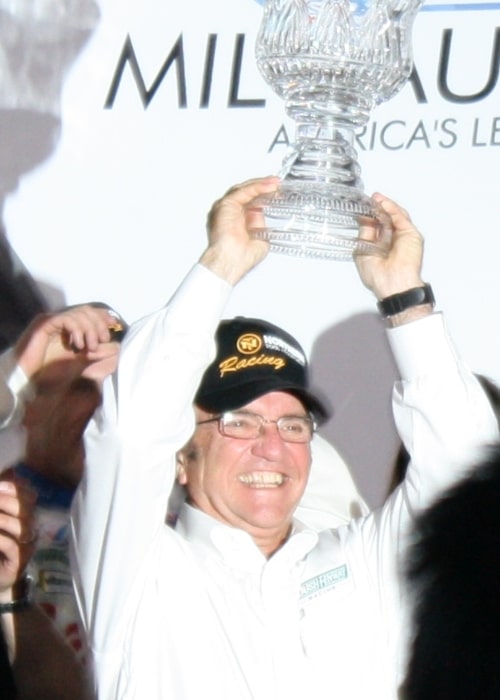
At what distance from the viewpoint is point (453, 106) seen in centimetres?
235

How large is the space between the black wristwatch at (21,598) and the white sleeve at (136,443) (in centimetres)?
11

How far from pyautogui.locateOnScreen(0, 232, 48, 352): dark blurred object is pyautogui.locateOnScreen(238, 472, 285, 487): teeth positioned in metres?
0.58

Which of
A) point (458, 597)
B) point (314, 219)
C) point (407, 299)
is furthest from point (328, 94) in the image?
point (458, 597)

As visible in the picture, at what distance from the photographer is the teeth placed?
2.06 m

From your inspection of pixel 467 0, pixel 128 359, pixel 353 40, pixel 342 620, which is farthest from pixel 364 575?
pixel 467 0

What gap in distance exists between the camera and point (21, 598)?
2016mm

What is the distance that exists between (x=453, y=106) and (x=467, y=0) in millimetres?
150

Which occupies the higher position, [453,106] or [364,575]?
[453,106]

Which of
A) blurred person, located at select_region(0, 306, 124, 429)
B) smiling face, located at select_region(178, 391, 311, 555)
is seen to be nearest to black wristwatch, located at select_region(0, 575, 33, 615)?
smiling face, located at select_region(178, 391, 311, 555)

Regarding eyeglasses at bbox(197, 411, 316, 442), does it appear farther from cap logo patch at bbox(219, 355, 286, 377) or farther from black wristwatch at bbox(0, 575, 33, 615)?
black wristwatch at bbox(0, 575, 33, 615)

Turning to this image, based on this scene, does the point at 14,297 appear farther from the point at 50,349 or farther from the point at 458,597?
the point at 458,597

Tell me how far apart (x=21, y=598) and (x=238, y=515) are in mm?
280

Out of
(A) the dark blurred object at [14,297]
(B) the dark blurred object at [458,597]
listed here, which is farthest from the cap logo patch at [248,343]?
(B) the dark blurred object at [458,597]

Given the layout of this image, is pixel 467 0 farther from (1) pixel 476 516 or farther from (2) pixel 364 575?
(1) pixel 476 516
